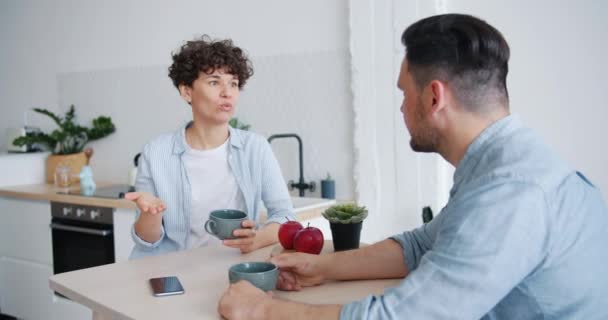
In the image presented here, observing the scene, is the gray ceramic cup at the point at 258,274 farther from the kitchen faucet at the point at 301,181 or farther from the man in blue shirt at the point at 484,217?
the kitchen faucet at the point at 301,181

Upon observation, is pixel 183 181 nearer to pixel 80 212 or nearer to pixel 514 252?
pixel 514 252

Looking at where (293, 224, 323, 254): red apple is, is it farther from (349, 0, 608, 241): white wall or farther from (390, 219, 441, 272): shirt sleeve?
(349, 0, 608, 241): white wall

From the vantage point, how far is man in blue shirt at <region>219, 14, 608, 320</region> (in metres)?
0.97

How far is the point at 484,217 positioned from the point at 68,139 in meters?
3.93

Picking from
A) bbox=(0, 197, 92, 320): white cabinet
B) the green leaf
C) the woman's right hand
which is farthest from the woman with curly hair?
the green leaf

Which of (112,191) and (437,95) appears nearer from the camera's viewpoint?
(437,95)

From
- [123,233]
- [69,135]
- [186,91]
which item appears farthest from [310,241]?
[69,135]

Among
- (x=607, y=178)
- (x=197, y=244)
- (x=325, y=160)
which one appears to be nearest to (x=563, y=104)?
(x=607, y=178)

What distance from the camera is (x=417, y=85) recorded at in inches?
46.1

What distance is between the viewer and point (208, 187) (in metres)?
2.11

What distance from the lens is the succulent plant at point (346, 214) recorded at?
5.29 ft

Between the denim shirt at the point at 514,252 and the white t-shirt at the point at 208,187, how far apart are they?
110cm

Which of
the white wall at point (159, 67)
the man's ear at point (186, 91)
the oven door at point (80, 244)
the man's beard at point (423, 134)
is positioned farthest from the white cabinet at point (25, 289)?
the man's beard at point (423, 134)

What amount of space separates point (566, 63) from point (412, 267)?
1448 mm
